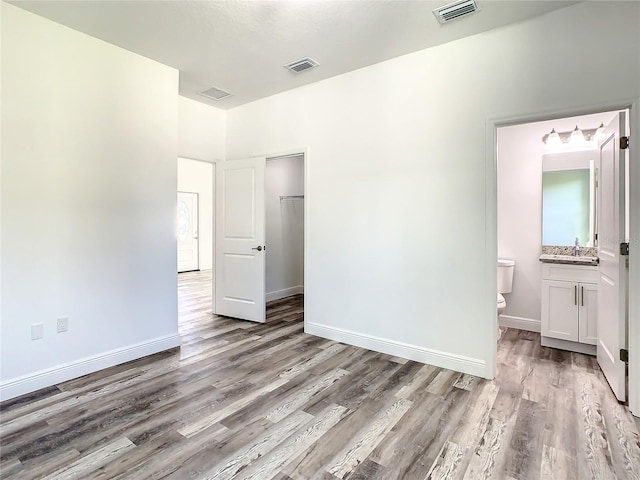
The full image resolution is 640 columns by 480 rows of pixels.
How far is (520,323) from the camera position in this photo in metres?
3.97

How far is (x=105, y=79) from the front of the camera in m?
2.90

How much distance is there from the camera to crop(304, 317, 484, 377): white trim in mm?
2766

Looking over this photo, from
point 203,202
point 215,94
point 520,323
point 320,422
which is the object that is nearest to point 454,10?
point 215,94

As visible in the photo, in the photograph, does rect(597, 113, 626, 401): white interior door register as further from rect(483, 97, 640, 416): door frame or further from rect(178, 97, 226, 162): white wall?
rect(178, 97, 226, 162): white wall

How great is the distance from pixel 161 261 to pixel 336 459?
8.07ft

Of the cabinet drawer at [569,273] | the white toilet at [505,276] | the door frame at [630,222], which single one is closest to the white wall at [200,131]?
the door frame at [630,222]

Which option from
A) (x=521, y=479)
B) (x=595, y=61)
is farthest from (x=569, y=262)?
(x=521, y=479)

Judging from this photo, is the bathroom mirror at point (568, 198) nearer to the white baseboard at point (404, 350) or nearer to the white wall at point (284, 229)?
the white baseboard at point (404, 350)

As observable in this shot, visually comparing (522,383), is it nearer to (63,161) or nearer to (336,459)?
Answer: (336,459)

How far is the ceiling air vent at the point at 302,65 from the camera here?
317cm

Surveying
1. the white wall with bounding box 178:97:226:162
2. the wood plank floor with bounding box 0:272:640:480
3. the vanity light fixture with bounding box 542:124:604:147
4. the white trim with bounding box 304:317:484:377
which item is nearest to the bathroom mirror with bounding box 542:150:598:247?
the vanity light fixture with bounding box 542:124:604:147

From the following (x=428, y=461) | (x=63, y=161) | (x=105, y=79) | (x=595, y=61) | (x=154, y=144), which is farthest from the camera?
(x=154, y=144)

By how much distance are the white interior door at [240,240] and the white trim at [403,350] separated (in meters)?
0.89

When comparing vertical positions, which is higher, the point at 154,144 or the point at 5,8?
the point at 5,8
